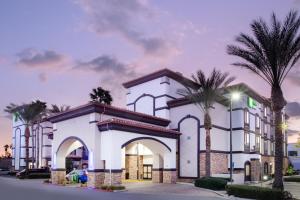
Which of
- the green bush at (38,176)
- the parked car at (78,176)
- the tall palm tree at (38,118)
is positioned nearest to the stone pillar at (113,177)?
the parked car at (78,176)

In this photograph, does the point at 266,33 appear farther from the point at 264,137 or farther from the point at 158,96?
the point at 264,137

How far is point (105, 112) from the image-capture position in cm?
3716

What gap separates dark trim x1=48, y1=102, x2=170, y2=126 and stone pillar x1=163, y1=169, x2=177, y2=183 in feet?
19.6

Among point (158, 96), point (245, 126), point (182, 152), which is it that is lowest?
point (182, 152)

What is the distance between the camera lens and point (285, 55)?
25.9 m

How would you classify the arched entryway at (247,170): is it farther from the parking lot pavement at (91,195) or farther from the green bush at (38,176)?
the green bush at (38,176)

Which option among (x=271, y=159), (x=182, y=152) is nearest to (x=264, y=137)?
(x=271, y=159)

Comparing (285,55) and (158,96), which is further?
(158,96)

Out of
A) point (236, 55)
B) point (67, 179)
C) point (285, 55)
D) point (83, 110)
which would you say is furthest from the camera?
point (67, 179)

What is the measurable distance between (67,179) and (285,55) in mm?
28697

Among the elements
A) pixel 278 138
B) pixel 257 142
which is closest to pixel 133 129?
pixel 278 138

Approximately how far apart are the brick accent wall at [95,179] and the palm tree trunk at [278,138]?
15922 mm

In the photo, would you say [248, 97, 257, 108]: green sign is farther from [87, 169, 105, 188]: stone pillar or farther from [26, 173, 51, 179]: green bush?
[26, 173, 51, 179]: green bush

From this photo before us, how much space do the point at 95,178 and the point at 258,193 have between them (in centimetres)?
1544
